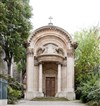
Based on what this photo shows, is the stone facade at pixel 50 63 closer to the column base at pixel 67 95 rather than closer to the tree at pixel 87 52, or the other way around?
the column base at pixel 67 95

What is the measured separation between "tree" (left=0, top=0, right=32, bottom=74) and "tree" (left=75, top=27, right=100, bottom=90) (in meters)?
6.56

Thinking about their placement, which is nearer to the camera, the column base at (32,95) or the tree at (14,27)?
the column base at (32,95)

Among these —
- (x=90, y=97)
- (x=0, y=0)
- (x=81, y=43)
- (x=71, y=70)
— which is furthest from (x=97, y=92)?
(x=81, y=43)

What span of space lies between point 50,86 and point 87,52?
7596 mm

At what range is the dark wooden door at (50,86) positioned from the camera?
31.9 metres

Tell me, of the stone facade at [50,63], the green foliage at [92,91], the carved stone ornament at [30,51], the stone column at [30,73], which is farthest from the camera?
the carved stone ornament at [30,51]

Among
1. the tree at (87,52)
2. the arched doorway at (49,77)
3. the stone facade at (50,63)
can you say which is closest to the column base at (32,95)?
the stone facade at (50,63)

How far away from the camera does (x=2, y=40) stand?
34438 mm

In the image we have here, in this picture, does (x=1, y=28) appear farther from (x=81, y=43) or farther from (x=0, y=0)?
(x=81, y=43)

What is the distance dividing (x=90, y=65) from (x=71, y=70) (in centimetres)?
590

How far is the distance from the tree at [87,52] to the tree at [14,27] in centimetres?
656

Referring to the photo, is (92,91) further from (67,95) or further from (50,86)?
(50,86)

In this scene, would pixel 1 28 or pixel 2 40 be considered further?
pixel 2 40

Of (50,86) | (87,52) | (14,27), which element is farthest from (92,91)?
(87,52)
